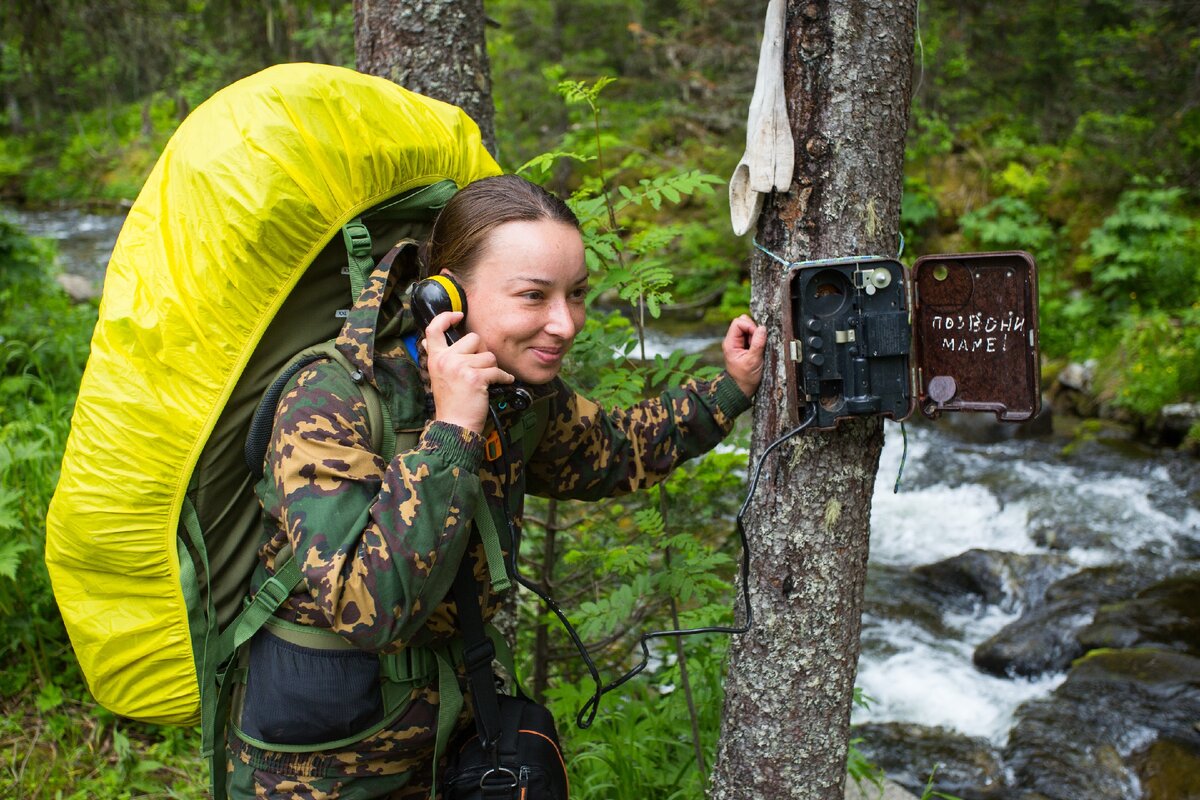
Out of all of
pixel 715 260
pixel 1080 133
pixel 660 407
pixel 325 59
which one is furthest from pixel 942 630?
pixel 325 59

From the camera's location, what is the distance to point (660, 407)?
2664 millimetres

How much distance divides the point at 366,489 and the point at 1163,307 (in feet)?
36.5

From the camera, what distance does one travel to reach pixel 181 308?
1.97 m

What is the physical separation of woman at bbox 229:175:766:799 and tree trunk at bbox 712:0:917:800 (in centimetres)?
27

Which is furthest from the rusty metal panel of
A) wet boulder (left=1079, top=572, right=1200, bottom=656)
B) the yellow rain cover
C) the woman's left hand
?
wet boulder (left=1079, top=572, right=1200, bottom=656)

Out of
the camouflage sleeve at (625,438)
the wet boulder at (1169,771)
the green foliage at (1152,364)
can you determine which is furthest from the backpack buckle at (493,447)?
the green foliage at (1152,364)

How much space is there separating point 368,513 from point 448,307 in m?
0.48

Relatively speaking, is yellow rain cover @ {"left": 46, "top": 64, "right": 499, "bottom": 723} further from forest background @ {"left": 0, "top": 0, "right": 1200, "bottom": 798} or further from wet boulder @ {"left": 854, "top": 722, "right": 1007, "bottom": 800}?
wet boulder @ {"left": 854, "top": 722, "right": 1007, "bottom": 800}

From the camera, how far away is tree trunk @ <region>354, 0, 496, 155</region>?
3781mm

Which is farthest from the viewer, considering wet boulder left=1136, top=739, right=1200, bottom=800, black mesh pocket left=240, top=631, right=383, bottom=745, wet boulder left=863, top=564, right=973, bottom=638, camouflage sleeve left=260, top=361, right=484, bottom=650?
wet boulder left=863, top=564, right=973, bottom=638

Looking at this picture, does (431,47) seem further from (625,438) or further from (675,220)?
(675,220)

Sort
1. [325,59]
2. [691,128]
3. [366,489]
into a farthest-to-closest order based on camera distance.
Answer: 1. [691,128]
2. [325,59]
3. [366,489]

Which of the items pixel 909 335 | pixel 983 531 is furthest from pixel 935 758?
pixel 909 335

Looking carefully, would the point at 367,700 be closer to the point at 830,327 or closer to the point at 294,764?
the point at 294,764
